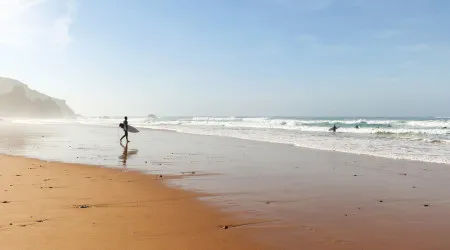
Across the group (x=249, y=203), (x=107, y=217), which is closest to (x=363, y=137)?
(x=249, y=203)

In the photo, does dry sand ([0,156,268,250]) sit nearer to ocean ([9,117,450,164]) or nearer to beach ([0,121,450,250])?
beach ([0,121,450,250])

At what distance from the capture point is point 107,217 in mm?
6609

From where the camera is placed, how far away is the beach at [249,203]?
18.4 ft

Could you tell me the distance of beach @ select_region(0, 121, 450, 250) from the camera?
5621 mm

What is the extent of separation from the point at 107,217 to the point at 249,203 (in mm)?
3148

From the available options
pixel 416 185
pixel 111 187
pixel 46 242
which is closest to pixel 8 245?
pixel 46 242

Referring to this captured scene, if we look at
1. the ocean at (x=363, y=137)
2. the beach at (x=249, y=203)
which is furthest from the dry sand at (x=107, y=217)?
the ocean at (x=363, y=137)

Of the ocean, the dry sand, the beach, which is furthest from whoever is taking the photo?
the ocean

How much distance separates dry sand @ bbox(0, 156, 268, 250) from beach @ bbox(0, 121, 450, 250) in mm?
25

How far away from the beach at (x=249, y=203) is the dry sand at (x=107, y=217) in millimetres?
25

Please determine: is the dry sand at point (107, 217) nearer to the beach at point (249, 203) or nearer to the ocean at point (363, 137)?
the beach at point (249, 203)

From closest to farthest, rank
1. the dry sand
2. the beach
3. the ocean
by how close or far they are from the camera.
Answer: the dry sand → the beach → the ocean

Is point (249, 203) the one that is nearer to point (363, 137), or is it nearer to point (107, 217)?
point (107, 217)

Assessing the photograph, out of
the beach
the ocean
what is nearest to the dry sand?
the beach
